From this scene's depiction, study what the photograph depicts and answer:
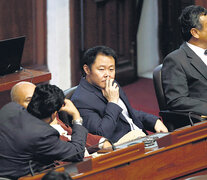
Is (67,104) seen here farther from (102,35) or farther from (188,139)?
(102,35)

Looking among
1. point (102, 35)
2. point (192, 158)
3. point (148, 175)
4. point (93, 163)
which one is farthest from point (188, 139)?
point (102, 35)

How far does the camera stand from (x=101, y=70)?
314cm

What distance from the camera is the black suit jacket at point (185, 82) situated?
3273 millimetres

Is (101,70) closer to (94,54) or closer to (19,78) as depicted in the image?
(94,54)

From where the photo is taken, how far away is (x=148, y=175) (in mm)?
2457

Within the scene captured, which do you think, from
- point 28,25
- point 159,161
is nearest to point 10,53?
point 28,25

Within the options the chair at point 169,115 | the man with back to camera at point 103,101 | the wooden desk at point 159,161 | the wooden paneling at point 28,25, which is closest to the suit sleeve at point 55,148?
the wooden desk at point 159,161

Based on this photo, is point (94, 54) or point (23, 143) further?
point (94, 54)

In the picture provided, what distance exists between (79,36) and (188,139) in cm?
289

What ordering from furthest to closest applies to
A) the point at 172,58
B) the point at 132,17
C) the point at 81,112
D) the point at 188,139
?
the point at 132,17 < the point at 172,58 < the point at 81,112 < the point at 188,139

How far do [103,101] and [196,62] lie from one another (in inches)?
26.4

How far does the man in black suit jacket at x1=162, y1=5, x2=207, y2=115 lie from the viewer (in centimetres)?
329

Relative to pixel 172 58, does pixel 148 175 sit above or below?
below

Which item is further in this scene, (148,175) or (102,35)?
(102,35)
